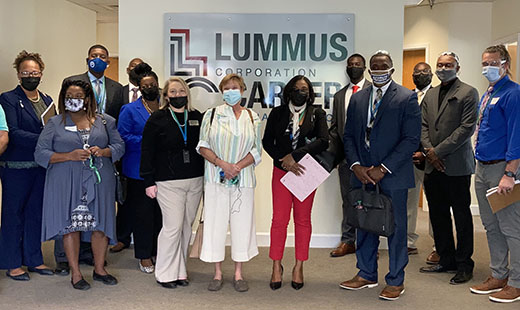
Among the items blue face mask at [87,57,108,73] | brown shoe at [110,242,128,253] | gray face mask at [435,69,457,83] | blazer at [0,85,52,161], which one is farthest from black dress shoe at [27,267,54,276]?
gray face mask at [435,69,457,83]

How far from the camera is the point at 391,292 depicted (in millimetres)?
3830

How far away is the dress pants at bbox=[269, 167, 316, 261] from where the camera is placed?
158 inches

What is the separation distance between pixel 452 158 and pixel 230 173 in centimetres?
181

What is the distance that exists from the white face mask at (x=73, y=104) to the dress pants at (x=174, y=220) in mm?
795

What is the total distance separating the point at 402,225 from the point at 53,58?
4.91 meters

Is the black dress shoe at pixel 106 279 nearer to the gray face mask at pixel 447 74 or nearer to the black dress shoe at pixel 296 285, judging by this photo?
the black dress shoe at pixel 296 285

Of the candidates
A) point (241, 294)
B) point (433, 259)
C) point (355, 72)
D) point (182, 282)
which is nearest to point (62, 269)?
point (182, 282)

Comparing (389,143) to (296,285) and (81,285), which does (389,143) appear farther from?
(81,285)

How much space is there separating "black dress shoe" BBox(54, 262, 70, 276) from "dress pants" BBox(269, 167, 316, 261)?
170cm

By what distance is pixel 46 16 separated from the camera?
6.47 m

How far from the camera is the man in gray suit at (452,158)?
13.9 ft

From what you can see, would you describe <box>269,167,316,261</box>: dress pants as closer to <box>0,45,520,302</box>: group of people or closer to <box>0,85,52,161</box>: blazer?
<box>0,45,520,302</box>: group of people

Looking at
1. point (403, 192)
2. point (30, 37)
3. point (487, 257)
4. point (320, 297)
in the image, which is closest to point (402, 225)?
point (403, 192)

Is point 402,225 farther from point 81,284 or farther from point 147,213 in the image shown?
point 81,284
